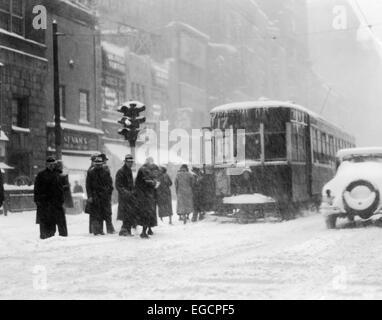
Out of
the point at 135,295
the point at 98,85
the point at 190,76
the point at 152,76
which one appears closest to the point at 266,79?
the point at 190,76

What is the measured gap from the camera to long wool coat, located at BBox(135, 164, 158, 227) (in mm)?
16031

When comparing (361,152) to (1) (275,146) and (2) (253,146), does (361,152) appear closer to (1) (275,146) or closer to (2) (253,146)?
(1) (275,146)

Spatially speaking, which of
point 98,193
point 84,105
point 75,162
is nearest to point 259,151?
point 98,193

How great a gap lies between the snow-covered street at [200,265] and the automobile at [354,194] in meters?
0.41

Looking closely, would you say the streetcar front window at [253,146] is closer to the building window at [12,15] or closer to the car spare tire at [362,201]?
the car spare tire at [362,201]

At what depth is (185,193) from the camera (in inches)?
873

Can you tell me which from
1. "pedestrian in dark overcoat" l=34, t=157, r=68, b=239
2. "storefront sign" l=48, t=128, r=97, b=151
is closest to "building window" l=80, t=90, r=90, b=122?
"storefront sign" l=48, t=128, r=97, b=151

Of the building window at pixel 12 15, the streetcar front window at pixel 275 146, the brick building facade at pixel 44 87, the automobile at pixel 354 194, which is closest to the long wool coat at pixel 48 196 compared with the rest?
→ the automobile at pixel 354 194

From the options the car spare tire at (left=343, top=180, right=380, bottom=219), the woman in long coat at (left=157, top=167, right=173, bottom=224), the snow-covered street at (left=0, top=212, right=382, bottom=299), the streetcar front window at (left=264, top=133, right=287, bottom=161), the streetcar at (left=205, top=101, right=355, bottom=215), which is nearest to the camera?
the snow-covered street at (left=0, top=212, right=382, bottom=299)

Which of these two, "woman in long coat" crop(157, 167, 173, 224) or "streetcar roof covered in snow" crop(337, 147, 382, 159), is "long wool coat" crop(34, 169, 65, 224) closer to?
"woman in long coat" crop(157, 167, 173, 224)

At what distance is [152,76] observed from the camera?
4581cm

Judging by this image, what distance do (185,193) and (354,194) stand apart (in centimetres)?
636

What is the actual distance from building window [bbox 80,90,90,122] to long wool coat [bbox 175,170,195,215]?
49.1 ft

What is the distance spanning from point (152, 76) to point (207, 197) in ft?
79.7
